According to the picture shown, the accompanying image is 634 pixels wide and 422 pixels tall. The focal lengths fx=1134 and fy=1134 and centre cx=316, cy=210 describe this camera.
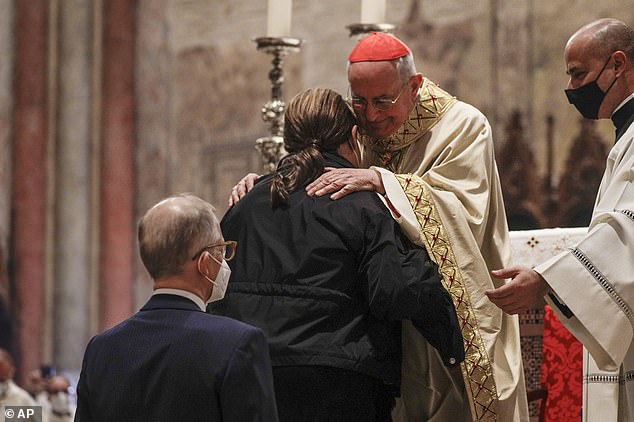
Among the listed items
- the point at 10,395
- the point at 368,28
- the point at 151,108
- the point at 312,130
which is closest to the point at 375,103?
the point at 312,130

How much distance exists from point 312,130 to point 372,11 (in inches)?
40.4

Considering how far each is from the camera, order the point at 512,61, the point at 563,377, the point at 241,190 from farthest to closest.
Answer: the point at 512,61 < the point at 563,377 < the point at 241,190

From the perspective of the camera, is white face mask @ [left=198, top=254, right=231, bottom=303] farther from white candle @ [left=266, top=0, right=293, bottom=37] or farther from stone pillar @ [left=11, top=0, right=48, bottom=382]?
stone pillar @ [left=11, top=0, right=48, bottom=382]

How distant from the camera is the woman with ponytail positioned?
3369 mm

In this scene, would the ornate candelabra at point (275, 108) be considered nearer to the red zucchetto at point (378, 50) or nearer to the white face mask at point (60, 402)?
the red zucchetto at point (378, 50)

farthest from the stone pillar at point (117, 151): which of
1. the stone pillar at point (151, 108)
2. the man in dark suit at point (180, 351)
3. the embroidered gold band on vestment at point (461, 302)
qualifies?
the man in dark suit at point (180, 351)

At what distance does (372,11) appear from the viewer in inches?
177

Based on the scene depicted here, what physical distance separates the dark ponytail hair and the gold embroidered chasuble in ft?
0.66

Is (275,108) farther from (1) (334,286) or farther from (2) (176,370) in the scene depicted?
(2) (176,370)

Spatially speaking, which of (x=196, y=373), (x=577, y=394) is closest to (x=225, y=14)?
(x=577, y=394)

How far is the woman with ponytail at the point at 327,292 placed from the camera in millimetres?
3369

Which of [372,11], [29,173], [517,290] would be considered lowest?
[29,173]

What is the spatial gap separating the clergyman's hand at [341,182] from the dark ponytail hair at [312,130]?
64mm

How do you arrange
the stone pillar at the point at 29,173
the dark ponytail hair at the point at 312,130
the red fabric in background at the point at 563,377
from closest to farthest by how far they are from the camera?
the dark ponytail hair at the point at 312,130
the red fabric in background at the point at 563,377
the stone pillar at the point at 29,173
